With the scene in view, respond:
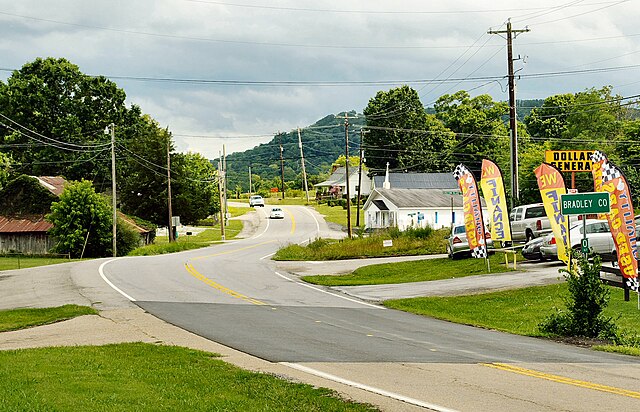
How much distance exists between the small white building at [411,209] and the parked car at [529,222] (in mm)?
24772

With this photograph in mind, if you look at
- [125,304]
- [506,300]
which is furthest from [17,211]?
[506,300]

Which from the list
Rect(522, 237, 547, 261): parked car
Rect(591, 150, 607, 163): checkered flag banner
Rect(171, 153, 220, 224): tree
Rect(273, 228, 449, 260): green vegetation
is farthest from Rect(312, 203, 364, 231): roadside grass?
Rect(591, 150, 607, 163): checkered flag banner

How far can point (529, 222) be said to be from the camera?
41.4 m

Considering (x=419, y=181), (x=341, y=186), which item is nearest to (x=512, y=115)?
(x=419, y=181)

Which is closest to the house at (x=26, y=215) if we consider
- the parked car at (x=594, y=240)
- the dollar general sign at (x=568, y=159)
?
the parked car at (x=594, y=240)

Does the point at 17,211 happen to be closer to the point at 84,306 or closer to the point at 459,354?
the point at 84,306

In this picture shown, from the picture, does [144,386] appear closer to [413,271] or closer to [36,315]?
[36,315]

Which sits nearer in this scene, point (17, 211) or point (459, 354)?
point (459, 354)

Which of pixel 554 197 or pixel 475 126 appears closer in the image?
pixel 554 197

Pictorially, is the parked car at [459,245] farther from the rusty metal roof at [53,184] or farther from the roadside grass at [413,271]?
the rusty metal roof at [53,184]

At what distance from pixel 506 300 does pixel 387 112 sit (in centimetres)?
8645

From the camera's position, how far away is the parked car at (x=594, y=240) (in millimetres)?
31116

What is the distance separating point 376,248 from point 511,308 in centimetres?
2529

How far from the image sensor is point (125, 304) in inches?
962
